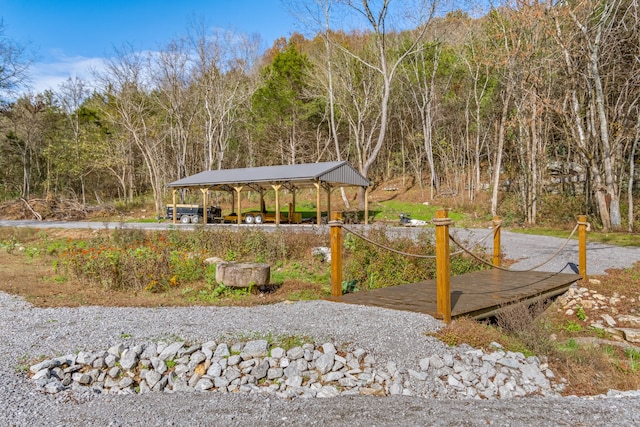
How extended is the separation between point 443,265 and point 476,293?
1728 millimetres

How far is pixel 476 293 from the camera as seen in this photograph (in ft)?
22.9

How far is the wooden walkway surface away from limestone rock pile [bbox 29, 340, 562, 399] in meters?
1.26

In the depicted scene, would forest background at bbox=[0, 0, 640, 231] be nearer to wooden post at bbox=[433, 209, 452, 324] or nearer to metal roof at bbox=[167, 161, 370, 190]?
metal roof at bbox=[167, 161, 370, 190]

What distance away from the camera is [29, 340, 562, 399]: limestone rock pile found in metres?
4.16

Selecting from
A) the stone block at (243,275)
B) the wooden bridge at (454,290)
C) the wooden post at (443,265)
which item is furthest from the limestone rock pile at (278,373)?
the stone block at (243,275)

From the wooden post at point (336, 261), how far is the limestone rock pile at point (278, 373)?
7.13 feet

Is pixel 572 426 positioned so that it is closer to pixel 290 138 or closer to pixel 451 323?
pixel 451 323

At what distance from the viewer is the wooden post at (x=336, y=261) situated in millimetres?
6754

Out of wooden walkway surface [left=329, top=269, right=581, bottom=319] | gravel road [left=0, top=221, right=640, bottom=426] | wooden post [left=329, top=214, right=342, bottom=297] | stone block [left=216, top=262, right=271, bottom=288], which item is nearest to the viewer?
gravel road [left=0, top=221, right=640, bottom=426]

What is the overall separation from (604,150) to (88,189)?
3865 centimetres

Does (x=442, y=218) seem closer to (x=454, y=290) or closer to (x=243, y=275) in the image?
(x=454, y=290)

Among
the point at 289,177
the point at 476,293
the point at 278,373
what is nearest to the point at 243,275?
the point at 278,373

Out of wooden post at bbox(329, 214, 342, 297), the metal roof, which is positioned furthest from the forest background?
wooden post at bbox(329, 214, 342, 297)

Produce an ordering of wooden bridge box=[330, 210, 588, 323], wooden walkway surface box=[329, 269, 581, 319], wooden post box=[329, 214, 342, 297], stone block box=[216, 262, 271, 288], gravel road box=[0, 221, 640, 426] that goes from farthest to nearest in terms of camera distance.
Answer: stone block box=[216, 262, 271, 288], wooden post box=[329, 214, 342, 297], wooden walkway surface box=[329, 269, 581, 319], wooden bridge box=[330, 210, 588, 323], gravel road box=[0, 221, 640, 426]
